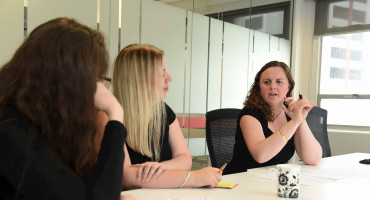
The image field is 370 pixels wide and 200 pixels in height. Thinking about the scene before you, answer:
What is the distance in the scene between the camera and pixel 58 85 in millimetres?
823

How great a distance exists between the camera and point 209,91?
12.7 ft

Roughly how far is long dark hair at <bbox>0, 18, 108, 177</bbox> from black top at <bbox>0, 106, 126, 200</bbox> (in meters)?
0.03

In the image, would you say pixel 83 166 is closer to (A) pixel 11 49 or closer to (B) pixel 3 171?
(B) pixel 3 171

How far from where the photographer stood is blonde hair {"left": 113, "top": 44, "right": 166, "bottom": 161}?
4.98 ft

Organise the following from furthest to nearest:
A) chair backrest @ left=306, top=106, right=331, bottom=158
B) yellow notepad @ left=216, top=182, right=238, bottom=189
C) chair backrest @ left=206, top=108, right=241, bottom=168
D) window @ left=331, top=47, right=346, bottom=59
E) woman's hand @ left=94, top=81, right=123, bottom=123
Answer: window @ left=331, top=47, right=346, bottom=59 → chair backrest @ left=306, top=106, right=331, bottom=158 → chair backrest @ left=206, top=108, right=241, bottom=168 → yellow notepad @ left=216, top=182, right=238, bottom=189 → woman's hand @ left=94, top=81, right=123, bottom=123

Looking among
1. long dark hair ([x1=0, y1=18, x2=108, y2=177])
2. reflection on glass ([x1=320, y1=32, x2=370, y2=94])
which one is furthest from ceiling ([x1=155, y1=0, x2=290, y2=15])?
long dark hair ([x1=0, y1=18, x2=108, y2=177])

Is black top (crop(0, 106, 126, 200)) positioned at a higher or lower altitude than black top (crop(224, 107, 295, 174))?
higher

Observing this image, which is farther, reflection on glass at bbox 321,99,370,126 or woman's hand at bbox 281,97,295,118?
reflection on glass at bbox 321,99,370,126

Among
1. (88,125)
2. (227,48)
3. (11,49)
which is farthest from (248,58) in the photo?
(88,125)

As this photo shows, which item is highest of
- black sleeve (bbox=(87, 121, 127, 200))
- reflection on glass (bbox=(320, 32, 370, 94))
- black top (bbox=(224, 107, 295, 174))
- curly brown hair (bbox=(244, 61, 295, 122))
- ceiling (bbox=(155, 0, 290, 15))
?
ceiling (bbox=(155, 0, 290, 15))

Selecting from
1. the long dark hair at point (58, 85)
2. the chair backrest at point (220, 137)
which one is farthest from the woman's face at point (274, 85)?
the long dark hair at point (58, 85)

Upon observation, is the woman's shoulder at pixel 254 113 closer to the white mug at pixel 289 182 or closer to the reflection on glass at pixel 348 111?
the white mug at pixel 289 182

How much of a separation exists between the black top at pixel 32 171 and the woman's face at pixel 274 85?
1.56m

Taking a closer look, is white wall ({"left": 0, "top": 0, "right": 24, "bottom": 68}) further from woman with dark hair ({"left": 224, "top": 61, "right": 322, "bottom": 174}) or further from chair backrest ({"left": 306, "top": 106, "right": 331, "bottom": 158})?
chair backrest ({"left": 306, "top": 106, "right": 331, "bottom": 158})
